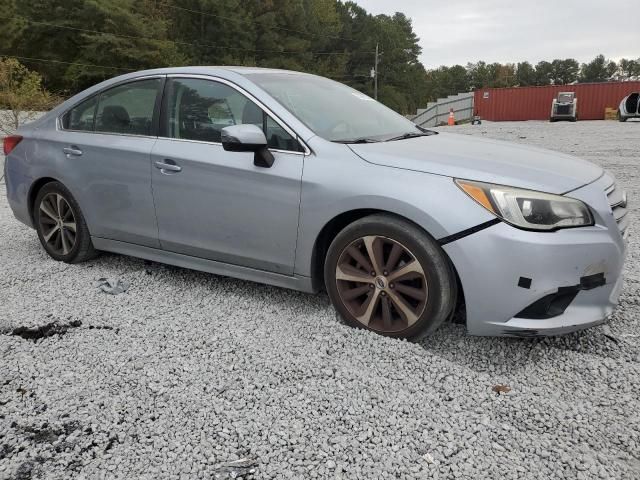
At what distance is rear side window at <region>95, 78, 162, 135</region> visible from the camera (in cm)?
418

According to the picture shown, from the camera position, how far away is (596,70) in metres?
132

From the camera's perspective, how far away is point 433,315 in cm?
303

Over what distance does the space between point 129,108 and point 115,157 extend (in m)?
0.42

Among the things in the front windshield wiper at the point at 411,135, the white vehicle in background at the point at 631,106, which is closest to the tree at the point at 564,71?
the white vehicle in background at the point at 631,106

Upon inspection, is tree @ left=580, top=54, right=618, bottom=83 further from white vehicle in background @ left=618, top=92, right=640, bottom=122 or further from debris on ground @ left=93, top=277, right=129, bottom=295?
debris on ground @ left=93, top=277, right=129, bottom=295

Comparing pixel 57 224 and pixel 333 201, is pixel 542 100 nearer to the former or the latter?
pixel 57 224

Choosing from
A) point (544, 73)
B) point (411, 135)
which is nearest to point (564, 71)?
point (544, 73)

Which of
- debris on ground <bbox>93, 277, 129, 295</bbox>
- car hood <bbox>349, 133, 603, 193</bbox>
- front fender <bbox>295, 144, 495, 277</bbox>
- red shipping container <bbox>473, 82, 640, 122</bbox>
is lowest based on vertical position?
debris on ground <bbox>93, 277, 129, 295</bbox>

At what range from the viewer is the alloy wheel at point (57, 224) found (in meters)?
4.69

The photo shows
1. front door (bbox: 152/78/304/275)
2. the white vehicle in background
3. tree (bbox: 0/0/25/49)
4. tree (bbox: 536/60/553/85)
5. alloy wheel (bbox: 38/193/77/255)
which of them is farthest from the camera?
tree (bbox: 536/60/553/85)

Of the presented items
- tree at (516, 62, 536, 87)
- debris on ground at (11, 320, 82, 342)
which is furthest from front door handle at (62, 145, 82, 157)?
tree at (516, 62, 536, 87)

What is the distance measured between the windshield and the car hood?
0.26 metres

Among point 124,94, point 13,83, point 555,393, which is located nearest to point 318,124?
point 124,94

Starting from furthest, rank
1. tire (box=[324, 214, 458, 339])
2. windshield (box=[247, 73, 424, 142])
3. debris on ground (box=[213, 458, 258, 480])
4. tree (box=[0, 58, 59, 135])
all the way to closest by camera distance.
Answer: tree (box=[0, 58, 59, 135]), windshield (box=[247, 73, 424, 142]), tire (box=[324, 214, 458, 339]), debris on ground (box=[213, 458, 258, 480])
